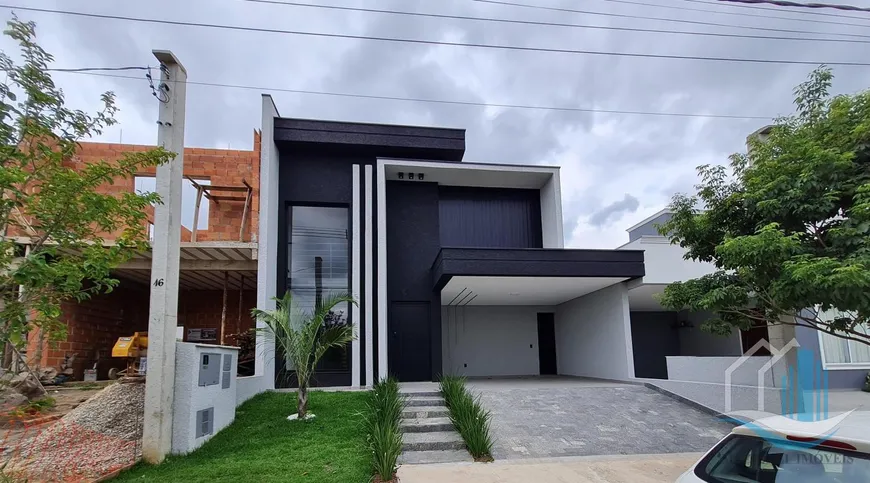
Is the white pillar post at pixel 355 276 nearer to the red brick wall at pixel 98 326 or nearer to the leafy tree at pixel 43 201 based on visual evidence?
the red brick wall at pixel 98 326

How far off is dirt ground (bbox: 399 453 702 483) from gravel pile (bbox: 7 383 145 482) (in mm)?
3808

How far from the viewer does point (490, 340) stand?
16.7 meters

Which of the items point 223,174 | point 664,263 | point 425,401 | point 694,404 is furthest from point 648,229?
point 223,174

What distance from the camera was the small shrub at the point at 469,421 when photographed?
703 centimetres

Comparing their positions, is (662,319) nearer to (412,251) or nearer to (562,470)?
(412,251)

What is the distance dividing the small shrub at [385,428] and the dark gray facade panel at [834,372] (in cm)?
1010

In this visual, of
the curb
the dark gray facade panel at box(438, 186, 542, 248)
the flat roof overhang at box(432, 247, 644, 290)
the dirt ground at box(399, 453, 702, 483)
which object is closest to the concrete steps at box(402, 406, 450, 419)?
the dirt ground at box(399, 453, 702, 483)

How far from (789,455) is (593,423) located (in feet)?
21.0

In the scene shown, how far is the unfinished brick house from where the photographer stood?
12312 millimetres

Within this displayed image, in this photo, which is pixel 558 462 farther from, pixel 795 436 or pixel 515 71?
pixel 515 71

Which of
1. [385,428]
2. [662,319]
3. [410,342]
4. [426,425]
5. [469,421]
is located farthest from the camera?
[662,319]

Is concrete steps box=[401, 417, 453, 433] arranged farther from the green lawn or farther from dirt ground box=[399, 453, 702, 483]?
dirt ground box=[399, 453, 702, 483]

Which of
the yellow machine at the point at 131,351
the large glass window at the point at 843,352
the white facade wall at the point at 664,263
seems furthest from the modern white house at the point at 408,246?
the large glass window at the point at 843,352

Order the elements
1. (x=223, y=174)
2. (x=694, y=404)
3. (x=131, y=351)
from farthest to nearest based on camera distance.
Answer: (x=223, y=174) < (x=131, y=351) < (x=694, y=404)
